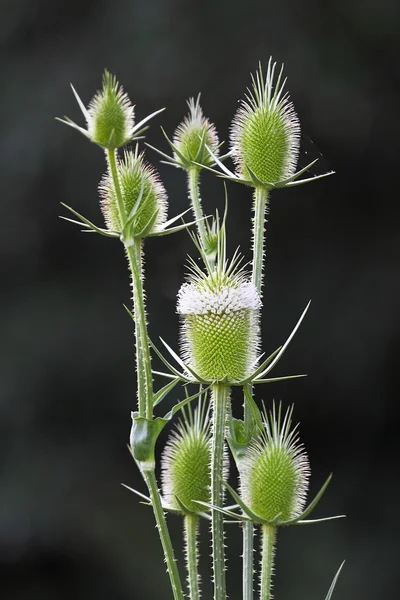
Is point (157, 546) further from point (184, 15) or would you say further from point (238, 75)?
point (184, 15)

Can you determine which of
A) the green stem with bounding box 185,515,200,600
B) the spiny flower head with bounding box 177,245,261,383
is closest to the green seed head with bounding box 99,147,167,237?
the spiny flower head with bounding box 177,245,261,383

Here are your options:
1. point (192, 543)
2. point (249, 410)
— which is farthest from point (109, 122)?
point (192, 543)

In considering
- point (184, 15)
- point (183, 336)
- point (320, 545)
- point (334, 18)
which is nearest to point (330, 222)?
point (334, 18)

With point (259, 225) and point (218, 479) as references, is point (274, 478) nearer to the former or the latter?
point (218, 479)

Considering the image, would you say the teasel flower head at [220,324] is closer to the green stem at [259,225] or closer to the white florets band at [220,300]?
the white florets band at [220,300]

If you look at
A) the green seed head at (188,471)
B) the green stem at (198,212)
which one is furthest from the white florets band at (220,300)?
the green seed head at (188,471)

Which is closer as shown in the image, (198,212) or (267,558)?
(267,558)
